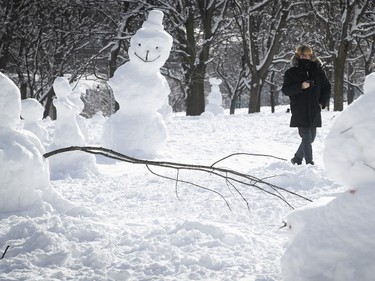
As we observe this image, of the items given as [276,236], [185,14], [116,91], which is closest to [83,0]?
[185,14]

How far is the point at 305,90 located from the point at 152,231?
3376 mm

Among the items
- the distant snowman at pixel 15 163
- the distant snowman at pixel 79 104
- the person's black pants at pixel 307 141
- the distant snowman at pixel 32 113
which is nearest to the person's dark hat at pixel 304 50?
the person's black pants at pixel 307 141

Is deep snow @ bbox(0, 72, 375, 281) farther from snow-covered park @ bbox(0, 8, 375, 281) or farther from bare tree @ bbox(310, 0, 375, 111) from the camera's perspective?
bare tree @ bbox(310, 0, 375, 111)

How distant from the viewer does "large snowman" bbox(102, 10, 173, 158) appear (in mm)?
7559

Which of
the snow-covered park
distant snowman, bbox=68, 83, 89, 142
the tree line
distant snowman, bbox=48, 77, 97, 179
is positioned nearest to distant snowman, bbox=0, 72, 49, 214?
the snow-covered park

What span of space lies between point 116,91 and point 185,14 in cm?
895

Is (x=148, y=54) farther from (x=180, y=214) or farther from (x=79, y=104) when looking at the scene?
(x=180, y=214)

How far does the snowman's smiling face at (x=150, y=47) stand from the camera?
7.55m

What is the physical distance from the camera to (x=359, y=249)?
1.95 m

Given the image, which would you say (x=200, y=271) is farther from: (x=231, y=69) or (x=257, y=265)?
(x=231, y=69)

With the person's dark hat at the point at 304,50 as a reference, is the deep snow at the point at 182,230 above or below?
below

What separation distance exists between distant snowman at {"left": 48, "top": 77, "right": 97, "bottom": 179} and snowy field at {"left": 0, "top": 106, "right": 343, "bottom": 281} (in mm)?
244

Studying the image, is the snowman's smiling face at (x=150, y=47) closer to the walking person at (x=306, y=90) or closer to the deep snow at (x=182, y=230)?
the walking person at (x=306, y=90)

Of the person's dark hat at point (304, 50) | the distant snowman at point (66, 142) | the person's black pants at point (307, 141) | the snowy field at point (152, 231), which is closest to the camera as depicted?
the snowy field at point (152, 231)
